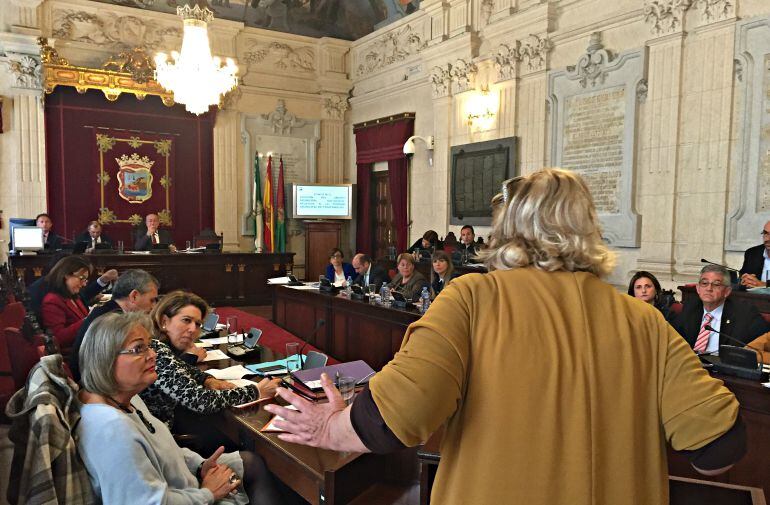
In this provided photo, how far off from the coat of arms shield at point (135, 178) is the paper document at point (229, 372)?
8.24 meters

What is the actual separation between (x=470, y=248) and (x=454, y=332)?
6.93 m

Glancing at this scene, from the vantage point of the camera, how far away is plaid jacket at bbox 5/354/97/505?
1521 millimetres

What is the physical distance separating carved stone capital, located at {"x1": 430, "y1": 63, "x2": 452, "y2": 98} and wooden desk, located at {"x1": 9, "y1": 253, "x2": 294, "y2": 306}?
12.3 feet

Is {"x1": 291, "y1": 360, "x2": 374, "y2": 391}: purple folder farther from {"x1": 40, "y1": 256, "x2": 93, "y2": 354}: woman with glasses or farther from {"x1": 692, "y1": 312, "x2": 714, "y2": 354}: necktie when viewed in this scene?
{"x1": 692, "y1": 312, "x2": 714, "y2": 354}: necktie

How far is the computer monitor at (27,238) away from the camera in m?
7.63

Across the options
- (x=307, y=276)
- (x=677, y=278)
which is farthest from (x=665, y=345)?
(x=307, y=276)

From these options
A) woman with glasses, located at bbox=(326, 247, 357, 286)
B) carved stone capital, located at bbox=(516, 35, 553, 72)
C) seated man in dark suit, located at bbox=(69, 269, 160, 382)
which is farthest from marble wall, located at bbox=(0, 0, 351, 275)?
seated man in dark suit, located at bbox=(69, 269, 160, 382)

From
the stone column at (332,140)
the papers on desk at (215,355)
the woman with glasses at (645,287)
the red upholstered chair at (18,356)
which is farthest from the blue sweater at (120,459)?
the stone column at (332,140)

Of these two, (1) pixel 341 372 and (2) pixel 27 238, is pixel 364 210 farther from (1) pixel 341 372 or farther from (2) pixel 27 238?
(1) pixel 341 372

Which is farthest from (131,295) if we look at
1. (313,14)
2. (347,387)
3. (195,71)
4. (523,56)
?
(313,14)

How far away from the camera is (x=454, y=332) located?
997 mm

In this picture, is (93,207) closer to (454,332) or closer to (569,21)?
(569,21)

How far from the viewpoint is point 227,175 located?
36.0 feet

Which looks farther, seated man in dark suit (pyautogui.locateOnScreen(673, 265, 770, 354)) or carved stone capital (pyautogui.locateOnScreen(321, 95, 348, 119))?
carved stone capital (pyautogui.locateOnScreen(321, 95, 348, 119))
